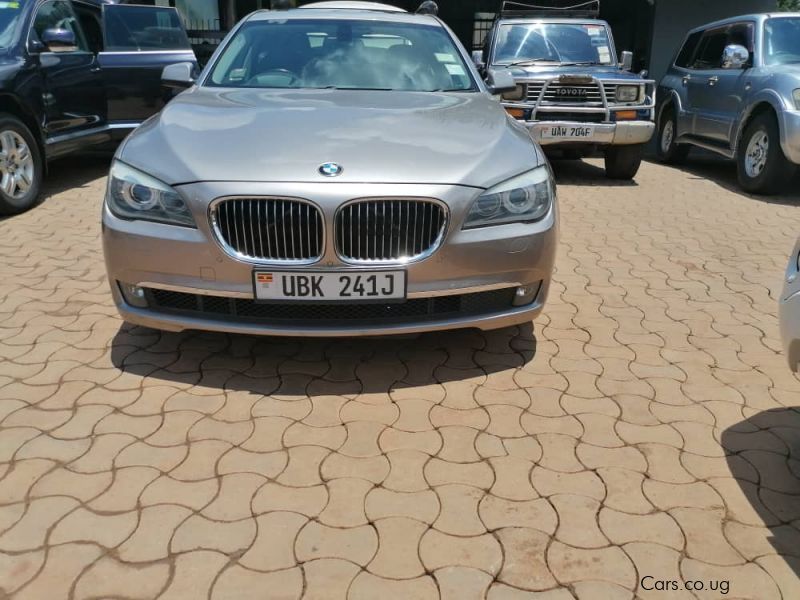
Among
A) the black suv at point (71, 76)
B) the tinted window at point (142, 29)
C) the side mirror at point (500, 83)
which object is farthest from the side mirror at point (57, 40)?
the side mirror at point (500, 83)

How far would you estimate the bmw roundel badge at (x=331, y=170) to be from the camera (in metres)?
2.60

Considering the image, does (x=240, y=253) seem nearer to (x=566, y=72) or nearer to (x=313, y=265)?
(x=313, y=265)

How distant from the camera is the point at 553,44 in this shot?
809cm

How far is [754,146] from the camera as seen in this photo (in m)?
7.28

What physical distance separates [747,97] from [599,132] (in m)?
1.74

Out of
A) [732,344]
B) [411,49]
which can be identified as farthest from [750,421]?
[411,49]

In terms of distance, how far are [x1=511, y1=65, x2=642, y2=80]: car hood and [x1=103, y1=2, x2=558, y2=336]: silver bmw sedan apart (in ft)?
15.2

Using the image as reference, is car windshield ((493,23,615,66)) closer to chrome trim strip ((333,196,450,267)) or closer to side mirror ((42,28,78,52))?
side mirror ((42,28,78,52))

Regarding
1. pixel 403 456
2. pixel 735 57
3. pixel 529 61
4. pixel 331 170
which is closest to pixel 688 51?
pixel 735 57

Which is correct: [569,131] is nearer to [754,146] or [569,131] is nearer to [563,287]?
[754,146]

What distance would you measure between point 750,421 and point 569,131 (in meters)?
5.05

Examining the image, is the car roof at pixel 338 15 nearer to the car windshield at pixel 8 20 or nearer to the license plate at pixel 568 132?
the car windshield at pixel 8 20

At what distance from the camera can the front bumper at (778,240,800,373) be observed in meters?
2.14

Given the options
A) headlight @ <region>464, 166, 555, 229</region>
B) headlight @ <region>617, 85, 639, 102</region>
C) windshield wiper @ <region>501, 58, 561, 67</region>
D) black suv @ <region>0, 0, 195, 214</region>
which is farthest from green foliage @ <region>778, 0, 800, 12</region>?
headlight @ <region>464, 166, 555, 229</region>
